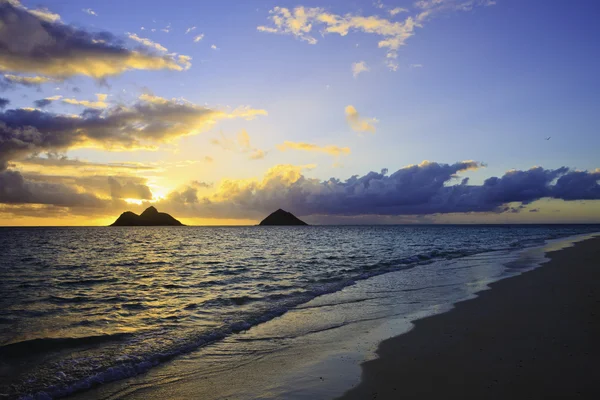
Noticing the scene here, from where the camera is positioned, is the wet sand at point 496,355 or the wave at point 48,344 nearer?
the wet sand at point 496,355

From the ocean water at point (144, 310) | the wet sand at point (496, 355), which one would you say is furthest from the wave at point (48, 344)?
the wet sand at point (496, 355)

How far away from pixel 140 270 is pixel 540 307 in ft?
102

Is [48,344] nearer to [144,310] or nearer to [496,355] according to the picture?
[144,310]

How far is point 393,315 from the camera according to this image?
14.8m

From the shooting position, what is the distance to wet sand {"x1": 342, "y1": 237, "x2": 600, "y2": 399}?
24.0 feet

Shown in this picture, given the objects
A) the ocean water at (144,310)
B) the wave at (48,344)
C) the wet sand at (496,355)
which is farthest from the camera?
the wave at (48,344)

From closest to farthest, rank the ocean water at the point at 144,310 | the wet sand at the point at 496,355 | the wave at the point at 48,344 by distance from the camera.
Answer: the wet sand at the point at 496,355
the ocean water at the point at 144,310
the wave at the point at 48,344

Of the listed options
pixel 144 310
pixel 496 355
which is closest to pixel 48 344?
pixel 144 310

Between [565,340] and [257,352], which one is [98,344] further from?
[565,340]

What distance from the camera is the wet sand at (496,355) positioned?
7320 mm

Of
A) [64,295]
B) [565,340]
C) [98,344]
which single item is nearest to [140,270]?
[64,295]

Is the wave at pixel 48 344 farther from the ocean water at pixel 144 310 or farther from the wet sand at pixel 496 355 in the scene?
the wet sand at pixel 496 355

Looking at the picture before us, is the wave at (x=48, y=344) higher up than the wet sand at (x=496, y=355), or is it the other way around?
the wet sand at (x=496, y=355)

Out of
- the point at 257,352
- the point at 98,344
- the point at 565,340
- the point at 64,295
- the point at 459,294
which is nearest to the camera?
the point at 565,340
